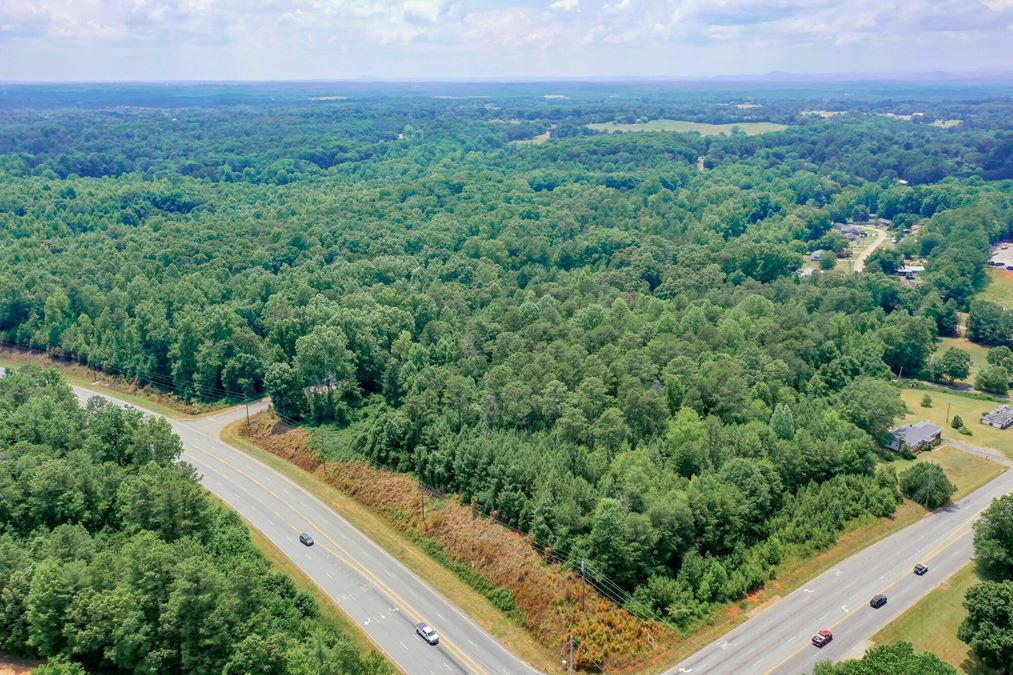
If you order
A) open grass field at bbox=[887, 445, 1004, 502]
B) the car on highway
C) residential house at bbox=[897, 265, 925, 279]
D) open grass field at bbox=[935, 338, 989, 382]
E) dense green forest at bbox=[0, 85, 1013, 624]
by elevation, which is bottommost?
open grass field at bbox=[935, 338, 989, 382]

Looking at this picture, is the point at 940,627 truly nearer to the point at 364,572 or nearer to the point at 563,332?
the point at 364,572

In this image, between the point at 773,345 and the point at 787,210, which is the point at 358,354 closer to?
the point at 773,345

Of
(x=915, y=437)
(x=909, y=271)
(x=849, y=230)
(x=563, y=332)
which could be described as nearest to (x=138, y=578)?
(x=563, y=332)

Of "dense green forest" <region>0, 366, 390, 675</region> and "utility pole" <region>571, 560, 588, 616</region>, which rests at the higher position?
"dense green forest" <region>0, 366, 390, 675</region>

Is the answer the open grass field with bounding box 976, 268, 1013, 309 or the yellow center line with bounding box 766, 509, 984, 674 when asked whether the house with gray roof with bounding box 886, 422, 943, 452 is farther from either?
the open grass field with bounding box 976, 268, 1013, 309

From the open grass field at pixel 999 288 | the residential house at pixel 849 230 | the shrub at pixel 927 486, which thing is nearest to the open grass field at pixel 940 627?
the shrub at pixel 927 486

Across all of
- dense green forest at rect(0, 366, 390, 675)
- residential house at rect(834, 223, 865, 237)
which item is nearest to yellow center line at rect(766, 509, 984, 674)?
dense green forest at rect(0, 366, 390, 675)

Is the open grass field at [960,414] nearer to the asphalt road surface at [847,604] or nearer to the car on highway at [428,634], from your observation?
the asphalt road surface at [847,604]
